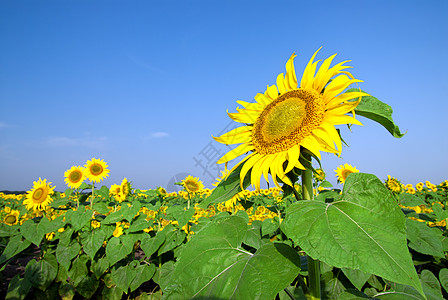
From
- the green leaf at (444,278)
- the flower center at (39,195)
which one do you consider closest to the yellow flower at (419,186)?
the green leaf at (444,278)

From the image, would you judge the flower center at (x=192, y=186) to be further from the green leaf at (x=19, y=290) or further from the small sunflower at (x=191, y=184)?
the green leaf at (x=19, y=290)

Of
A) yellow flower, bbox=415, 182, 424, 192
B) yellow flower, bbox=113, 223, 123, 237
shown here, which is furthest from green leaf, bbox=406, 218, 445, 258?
yellow flower, bbox=415, 182, 424, 192

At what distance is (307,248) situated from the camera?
3.19ft

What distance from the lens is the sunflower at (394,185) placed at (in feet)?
13.9

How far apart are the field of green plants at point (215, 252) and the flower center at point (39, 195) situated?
267 millimetres

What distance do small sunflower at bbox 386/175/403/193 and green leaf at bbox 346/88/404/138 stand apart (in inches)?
132

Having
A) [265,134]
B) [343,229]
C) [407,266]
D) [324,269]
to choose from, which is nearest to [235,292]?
[343,229]

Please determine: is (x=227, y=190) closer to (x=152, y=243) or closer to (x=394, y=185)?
(x=152, y=243)

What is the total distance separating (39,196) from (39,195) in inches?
0.8

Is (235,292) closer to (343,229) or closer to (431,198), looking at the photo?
(343,229)

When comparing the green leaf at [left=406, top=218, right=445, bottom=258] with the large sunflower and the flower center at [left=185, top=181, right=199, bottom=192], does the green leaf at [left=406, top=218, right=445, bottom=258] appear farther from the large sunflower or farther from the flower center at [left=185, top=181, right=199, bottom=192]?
the flower center at [left=185, top=181, right=199, bottom=192]

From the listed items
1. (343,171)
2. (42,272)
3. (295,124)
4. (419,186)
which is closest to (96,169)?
(42,272)

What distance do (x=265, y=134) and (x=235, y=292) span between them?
2.54 feet

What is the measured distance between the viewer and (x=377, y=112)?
4.22 feet
